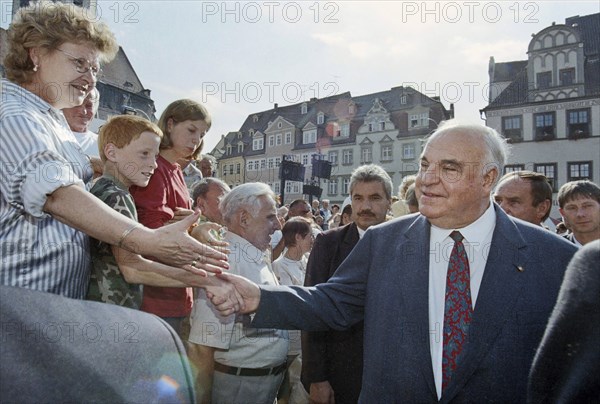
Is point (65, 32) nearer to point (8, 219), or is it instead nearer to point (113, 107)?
point (8, 219)

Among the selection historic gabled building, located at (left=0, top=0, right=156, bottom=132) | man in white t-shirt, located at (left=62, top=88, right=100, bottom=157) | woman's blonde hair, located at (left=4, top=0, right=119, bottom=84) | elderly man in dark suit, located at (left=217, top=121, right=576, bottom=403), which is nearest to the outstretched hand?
elderly man in dark suit, located at (left=217, top=121, right=576, bottom=403)

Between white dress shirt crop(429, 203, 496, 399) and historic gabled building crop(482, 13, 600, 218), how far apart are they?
33630 millimetres

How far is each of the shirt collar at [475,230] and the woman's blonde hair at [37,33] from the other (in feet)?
6.62

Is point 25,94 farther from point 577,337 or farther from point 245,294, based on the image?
point 577,337

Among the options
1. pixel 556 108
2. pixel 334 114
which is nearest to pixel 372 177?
pixel 556 108

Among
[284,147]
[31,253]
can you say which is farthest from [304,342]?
[284,147]

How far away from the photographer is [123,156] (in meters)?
2.58

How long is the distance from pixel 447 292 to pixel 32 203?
190 cm

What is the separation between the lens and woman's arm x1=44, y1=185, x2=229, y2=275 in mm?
1662

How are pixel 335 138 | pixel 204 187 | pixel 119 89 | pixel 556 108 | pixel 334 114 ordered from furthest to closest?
pixel 334 114, pixel 335 138, pixel 119 89, pixel 556 108, pixel 204 187

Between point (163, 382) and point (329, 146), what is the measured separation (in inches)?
2032

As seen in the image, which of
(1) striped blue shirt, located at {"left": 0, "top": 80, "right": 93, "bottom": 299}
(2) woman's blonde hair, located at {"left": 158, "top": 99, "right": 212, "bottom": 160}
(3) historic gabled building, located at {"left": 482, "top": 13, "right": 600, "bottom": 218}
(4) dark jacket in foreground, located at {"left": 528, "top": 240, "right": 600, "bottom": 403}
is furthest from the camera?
(3) historic gabled building, located at {"left": 482, "top": 13, "right": 600, "bottom": 218}

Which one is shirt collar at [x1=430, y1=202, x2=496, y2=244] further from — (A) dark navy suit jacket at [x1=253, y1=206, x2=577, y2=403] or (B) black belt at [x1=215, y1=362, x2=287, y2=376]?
(B) black belt at [x1=215, y1=362, x2=287, y2=376]

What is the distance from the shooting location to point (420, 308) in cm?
237
